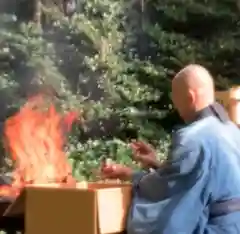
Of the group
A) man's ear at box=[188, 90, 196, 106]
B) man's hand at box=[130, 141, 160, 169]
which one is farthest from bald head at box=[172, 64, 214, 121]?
man's hand at box=[130, 141, 160, 169]

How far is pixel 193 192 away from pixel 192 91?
388 millimetres

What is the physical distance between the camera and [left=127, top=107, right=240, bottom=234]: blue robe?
2045 millimetres

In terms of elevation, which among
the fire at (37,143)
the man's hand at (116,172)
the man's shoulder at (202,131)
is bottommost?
the fire at (37,143)

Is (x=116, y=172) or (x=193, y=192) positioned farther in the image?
(x=116, y=172)

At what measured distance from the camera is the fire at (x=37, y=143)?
2.92m

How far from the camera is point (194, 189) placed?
205 centimetres

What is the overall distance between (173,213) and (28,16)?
2.17 m

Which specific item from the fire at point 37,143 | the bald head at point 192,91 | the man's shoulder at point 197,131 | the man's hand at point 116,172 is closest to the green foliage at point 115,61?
the fire at point 37,143

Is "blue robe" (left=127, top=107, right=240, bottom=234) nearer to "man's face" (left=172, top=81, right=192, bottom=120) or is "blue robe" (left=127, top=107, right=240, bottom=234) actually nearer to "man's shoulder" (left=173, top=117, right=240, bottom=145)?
"man's shoulder" (left=173, top=117, right=240, bottom=145)

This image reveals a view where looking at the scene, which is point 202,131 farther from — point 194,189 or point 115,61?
point 115,61

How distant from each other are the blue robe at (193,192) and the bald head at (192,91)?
0.48ft

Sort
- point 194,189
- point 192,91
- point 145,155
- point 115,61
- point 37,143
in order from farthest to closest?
point 115,61 < point 37,143 < point 145,155 < point 192,91 < point 194,189

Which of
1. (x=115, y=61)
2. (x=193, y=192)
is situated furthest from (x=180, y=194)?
(x=115, y=61)

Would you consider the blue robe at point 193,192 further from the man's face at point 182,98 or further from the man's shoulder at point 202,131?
the man's face at point 182,98
